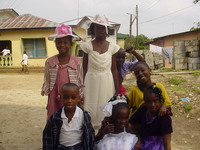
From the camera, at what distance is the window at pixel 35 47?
1456cm

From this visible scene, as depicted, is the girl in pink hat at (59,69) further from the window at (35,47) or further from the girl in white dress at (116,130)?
the window at (35,47)

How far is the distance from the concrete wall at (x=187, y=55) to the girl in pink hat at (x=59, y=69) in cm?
1002

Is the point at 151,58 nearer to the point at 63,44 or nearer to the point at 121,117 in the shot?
the point at 63,44

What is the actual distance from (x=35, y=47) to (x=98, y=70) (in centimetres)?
1276

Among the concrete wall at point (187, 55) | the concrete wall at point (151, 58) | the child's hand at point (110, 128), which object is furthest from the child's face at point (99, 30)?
the concrete wall at point (151, 58)

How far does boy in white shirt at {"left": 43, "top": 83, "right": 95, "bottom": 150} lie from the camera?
87.2 inches

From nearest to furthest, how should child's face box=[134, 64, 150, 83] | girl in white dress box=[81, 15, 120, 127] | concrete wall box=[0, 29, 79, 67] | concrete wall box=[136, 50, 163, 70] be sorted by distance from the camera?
child's face box=[134, 64, 150, 83]
girl in white dress box=[81, 15, 120, 127]
concrete wall box=[136, 50, 163, 70]
concrete wall box=[0, 29, 79, 67]

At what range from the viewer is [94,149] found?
2.31 m

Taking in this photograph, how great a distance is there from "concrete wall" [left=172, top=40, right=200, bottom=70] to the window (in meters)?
7.99

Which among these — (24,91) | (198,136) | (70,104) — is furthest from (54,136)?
(24,91)

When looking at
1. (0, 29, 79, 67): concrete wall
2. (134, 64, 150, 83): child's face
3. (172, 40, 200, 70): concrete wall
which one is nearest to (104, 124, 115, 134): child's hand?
(134, 64, 150, 83): child's face

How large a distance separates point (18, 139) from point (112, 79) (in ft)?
6.65

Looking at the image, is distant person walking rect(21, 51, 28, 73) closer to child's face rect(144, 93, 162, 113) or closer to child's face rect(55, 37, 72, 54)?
child's face rect(55, 37, 72, 54)

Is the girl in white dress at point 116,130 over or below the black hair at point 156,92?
below
